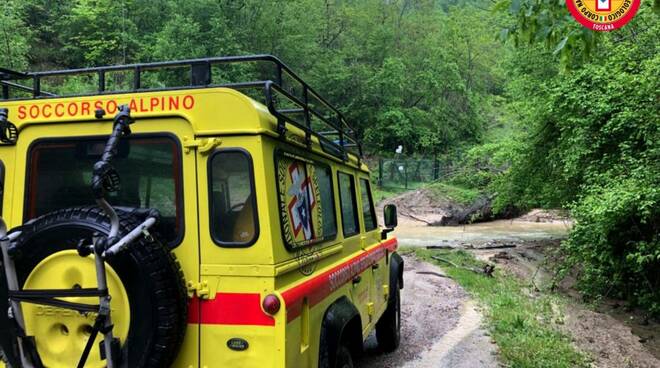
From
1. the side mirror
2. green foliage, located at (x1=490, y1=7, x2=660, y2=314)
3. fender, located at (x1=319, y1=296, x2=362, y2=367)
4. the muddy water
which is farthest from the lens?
the muddy water

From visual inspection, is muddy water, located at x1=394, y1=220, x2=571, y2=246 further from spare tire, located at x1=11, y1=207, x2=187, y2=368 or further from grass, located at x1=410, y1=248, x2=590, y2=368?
spare tire, located at x1=11, y1=207, x2=187, y2=368

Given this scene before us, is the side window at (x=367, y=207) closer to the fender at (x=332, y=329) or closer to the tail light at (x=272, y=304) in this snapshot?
the fender at (x=332, y=329)

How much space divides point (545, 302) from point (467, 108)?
4314cm

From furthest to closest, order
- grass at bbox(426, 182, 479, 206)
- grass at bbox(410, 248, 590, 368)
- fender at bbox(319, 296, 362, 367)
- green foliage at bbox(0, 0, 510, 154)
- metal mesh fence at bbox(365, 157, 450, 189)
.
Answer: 1. metal mesh fence at bbox(365, 157, 450, 189)
2. green foliage at bbox(0, 0, 510, 154)
3. grass at bbox(426, 182, 479, 206)
4. grass at bbox(410, 248, 590, 368)
5. fender at bbox(319, 296, 362, 367)

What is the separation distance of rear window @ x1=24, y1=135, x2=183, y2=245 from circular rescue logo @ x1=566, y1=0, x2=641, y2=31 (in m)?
3.13

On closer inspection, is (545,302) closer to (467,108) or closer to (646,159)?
(646,159)

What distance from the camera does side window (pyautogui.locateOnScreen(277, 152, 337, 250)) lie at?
3.09 metres

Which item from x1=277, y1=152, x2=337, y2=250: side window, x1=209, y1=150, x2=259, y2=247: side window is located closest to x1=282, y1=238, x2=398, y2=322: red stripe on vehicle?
x1=277, y1=152, x2=337, y2=250: side window

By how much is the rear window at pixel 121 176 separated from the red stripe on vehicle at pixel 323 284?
0.68 metres

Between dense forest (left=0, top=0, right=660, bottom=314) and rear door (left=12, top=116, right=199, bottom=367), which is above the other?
dense forest (left=0, top=0, right=660, bottom=314)

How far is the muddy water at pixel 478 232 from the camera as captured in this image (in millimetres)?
19812

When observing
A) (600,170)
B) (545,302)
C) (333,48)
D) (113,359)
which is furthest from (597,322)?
(333,48)

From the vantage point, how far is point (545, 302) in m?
9.45

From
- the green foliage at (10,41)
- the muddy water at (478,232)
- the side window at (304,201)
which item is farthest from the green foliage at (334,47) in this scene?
the side window at (304,201)
